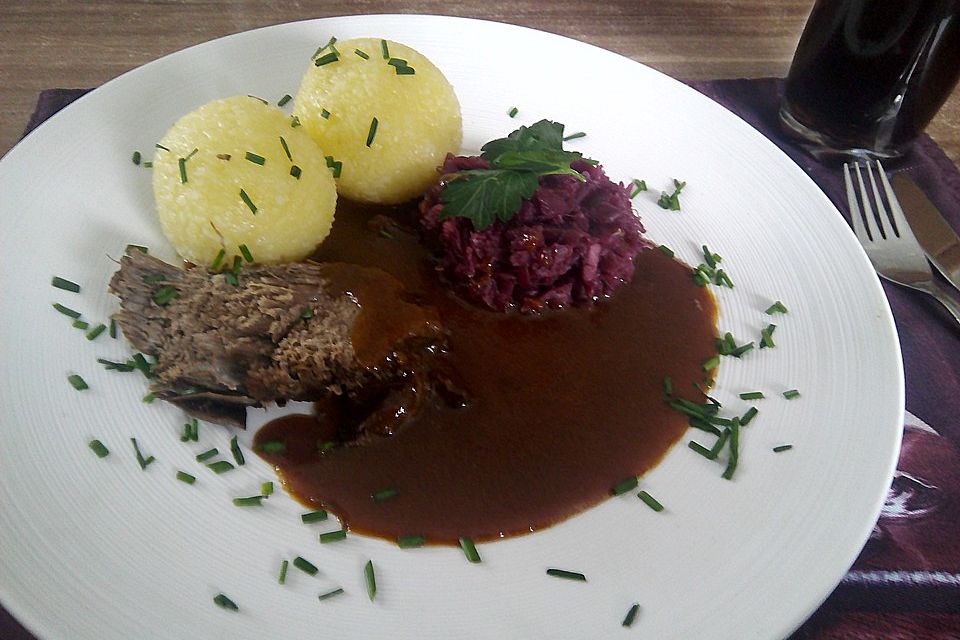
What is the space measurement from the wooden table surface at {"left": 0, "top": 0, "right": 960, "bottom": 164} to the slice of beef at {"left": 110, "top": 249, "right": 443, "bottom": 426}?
1471 mm

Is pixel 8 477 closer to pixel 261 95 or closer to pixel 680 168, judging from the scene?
pixel 261 95

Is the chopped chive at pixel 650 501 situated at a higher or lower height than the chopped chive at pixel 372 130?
lower

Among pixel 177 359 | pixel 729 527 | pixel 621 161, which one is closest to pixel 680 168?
pixel 621 161

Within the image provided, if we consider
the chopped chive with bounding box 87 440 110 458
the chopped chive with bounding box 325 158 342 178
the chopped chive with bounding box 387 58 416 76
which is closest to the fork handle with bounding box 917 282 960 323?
the chopped chive with bounding box 387 58 416 76

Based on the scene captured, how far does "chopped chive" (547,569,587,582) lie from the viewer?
164 centimetres

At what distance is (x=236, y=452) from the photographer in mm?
1862

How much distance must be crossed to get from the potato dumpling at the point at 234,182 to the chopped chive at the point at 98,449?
26.6 inches

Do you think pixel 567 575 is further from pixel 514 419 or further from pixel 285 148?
pixel 285 148

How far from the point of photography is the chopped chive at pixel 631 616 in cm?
154

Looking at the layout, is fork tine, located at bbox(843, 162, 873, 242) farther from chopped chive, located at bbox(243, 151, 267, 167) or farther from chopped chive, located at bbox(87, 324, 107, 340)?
chopped chive, located at bbox(87, 324, 107, 340)

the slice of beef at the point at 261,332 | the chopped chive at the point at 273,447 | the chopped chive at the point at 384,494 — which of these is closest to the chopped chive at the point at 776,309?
the slice of beef at the point at 261,332

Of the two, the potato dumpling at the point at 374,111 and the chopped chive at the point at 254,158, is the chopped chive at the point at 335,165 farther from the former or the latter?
the chopped chive at the point at 254,158

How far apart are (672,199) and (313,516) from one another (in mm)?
1740

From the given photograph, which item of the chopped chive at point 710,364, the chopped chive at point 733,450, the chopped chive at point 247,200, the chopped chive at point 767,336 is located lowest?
the chopped chive at point 733,450
